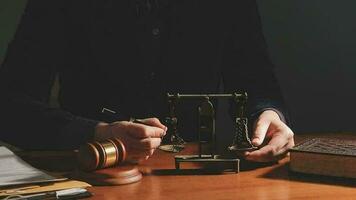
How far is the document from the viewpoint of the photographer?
111 cm

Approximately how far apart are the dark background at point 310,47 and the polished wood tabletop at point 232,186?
4.60 feet

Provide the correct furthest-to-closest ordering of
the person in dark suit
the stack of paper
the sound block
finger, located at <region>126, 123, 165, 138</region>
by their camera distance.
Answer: the person in dark suit → finger, located at <region>126, 123, 165, 138</region> → the sound block → the stack of paper

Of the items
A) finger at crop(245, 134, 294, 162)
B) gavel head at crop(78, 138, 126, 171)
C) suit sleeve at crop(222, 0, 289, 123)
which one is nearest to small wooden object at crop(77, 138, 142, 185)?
gavel head at crop(78, 138, 126, 171)

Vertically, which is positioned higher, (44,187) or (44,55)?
(44,55)

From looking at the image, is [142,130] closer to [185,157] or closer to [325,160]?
[185,157]

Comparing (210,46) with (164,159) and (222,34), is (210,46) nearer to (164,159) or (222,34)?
(222,34)

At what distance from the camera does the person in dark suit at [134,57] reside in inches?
73.6

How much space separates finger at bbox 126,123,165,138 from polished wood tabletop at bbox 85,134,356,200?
9 centimetres

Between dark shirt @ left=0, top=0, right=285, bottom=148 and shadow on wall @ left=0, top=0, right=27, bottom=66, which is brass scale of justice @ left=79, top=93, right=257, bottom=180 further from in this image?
shadow on wall @ left=0, top=0, right=27, bottom=66

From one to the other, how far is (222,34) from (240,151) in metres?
0.94

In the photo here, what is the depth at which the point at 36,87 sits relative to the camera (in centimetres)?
Answer: 188

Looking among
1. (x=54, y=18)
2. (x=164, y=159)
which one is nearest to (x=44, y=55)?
(x=54, y=18)

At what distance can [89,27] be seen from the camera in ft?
6.78

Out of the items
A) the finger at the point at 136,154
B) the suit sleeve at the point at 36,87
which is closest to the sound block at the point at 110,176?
the finger at the point at 136,154
